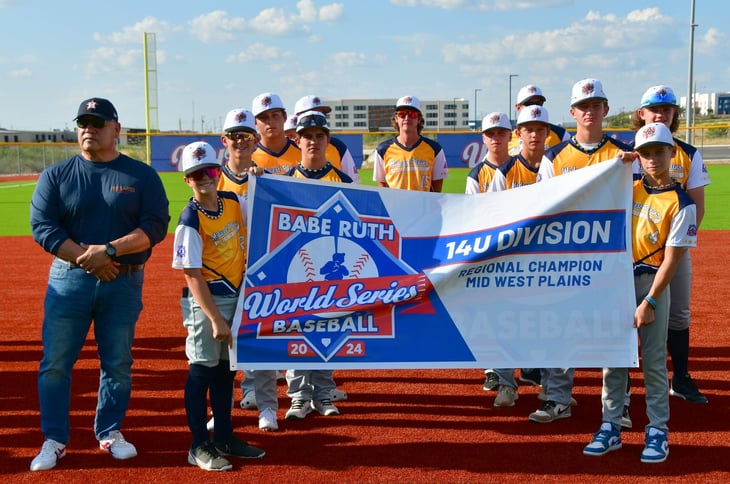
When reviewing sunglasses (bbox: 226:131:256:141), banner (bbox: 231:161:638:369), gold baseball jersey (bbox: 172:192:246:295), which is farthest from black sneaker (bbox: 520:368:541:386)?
sunglasses (bbox: 226:131:256:141)

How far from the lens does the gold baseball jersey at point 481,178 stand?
6.30 meters

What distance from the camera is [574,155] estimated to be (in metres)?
5.45

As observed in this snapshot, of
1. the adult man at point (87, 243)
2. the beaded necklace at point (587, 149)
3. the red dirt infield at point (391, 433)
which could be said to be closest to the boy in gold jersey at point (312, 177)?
the red dirt infield at point (391, 433)

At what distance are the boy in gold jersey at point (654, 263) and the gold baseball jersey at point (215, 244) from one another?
2.59m

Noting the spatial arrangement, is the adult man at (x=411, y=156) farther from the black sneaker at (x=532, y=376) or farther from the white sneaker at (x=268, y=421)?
the white sneaker at (x=268, y=421)

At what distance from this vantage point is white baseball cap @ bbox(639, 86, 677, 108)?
5.80 meters

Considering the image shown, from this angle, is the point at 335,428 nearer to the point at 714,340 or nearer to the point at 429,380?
the point at 429,380

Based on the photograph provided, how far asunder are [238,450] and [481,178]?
3.10 meters

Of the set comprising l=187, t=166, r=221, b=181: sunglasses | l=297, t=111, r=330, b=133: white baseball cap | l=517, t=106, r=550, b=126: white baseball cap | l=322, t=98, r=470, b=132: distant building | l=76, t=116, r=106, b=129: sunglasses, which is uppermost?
l=322, t=98, r=470, b=132: distant building

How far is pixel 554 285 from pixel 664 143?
1.13 meters

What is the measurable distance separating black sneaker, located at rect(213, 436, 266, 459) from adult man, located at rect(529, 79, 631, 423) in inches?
83.1

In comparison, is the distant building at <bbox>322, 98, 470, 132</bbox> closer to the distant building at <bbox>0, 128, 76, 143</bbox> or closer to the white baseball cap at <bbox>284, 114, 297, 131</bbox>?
the distant building at <bbox>0, 128, 76, 143</bbox>

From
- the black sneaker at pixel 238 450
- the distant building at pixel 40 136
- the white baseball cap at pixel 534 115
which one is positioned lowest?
the black sneaker at pixel 238 450

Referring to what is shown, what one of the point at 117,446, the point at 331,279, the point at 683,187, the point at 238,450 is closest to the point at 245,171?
the point at 331,279
